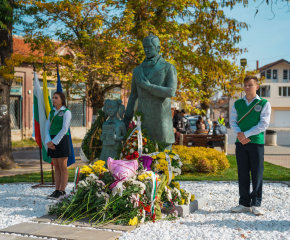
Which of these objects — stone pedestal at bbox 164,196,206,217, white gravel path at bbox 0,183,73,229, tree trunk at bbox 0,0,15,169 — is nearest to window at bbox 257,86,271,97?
tree trunk at bbox 0,0,15,169

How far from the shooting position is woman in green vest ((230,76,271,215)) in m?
4.70

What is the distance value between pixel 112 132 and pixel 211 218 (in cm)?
184

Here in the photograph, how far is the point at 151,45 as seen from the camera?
4812 mm

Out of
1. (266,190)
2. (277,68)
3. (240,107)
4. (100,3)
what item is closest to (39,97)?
(240,107)

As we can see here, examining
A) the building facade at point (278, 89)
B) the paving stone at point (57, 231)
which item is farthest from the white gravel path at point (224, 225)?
the building facade at point (278, 89)

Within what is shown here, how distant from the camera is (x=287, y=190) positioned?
6.67 metres

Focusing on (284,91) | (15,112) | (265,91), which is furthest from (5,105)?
(284,91)

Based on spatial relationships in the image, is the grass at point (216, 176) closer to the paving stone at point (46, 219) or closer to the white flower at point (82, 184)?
the paving stone at point (46, 219)

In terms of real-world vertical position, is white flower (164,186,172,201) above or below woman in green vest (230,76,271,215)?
below

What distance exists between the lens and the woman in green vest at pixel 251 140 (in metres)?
4.70

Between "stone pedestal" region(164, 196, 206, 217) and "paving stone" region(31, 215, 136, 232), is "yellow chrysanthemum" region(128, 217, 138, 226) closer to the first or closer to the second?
"paving stone" region(31, 215, 136, 232)

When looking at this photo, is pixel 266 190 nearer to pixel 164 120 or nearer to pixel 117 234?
pixel 164 120

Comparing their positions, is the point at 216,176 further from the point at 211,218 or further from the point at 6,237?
the point at 6,237

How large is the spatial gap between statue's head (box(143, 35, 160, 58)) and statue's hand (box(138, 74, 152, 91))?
350 mm
